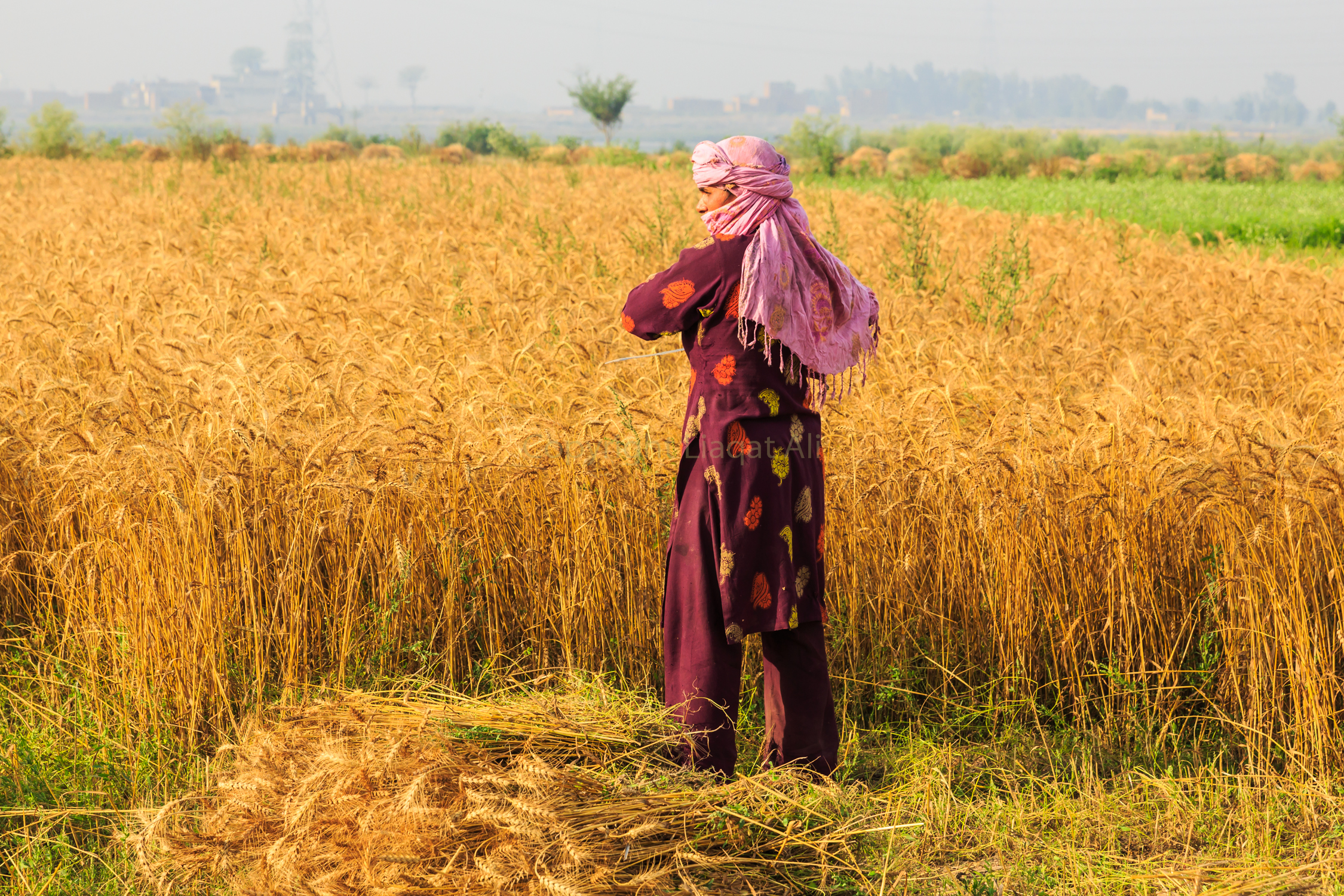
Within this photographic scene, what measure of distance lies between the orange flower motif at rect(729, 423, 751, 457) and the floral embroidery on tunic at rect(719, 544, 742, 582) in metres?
0.24

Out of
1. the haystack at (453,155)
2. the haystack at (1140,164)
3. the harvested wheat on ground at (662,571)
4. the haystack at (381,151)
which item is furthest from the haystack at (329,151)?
the haystack at (1140,164)

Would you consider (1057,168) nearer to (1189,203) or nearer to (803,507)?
(1189,203)

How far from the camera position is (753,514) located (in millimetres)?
2562

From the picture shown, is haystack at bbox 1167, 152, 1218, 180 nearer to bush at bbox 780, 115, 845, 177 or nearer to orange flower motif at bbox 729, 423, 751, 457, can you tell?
bush at bbox 780, 115, 845, 177

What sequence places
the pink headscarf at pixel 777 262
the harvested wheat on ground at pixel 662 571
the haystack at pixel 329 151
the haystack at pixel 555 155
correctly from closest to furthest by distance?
the pink headscarf at pixel 777 262 < the harvested wheat on ground at pixel 662 571 < the haystack at pixel 329 151 < the haystack at pixel 555 155

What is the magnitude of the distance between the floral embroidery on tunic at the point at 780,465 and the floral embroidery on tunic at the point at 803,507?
7cm

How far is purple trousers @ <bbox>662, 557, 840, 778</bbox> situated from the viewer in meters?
2.64

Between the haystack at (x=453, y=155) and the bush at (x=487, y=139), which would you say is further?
the bush at (x=487, y=139)

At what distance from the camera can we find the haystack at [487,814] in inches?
79.7

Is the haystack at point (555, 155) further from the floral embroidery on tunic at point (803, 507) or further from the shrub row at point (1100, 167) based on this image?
the floral embroidery on tunic at point (803, 507)

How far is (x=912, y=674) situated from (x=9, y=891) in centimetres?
263

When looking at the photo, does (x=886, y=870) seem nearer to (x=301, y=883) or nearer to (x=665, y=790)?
(x=665, y=790)

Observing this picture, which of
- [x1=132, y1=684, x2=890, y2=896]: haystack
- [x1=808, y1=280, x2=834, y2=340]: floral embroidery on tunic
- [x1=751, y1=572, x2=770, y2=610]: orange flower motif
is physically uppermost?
[x1=808, y1=280, x2=834, y2=340]: floral embroidery on tunic

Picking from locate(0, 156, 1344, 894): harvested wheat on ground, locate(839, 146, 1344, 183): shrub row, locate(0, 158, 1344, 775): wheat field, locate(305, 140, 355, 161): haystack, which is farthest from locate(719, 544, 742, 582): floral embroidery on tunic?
locate(839, 146, 1344, 183): shrub row
